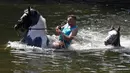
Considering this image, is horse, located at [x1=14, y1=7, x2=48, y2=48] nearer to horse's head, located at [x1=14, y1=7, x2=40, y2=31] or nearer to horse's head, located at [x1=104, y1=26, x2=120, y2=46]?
horse's head, located at [x1=14, y1=7, x2=40, y2=31]

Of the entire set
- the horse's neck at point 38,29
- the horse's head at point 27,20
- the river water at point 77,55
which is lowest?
the river water at point 77,55

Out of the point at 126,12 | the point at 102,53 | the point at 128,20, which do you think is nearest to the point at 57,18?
the point at 128,20

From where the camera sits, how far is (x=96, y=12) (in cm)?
2584

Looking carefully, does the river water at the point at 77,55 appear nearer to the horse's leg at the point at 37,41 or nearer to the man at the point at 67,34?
the man at the point at 67,34

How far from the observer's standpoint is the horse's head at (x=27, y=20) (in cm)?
1324

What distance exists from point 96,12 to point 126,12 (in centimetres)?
223

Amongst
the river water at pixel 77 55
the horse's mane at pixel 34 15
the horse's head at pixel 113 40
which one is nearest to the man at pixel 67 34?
the river water at pixel 77 55

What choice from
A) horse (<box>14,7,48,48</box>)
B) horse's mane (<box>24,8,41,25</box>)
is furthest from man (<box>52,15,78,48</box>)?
horse's mane (<box>24,8,41,25</box>)

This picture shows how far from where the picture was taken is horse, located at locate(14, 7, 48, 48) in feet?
43.4

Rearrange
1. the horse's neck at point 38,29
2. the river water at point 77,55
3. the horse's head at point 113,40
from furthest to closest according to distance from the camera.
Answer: the horse's head at point 113,40 → the horse's neck at point 38,29 → the river water at point 77,55

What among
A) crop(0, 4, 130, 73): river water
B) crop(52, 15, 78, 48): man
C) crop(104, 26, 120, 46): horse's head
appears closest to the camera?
crop(0, 4, 130, 73): river water

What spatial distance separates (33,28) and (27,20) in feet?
1.19

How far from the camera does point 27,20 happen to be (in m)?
13.3

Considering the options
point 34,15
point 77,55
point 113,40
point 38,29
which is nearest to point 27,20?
point 34,15
